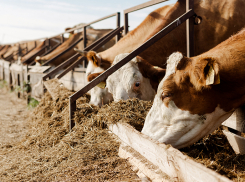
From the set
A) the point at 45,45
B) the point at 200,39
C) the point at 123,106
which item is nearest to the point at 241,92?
the point at 123,106

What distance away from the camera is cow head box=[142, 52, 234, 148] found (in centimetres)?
242

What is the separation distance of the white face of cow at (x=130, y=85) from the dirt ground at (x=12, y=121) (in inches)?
79.1

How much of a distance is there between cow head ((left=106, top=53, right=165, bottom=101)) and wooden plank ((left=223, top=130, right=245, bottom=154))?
160cm

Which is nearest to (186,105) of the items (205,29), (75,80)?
(205,29)

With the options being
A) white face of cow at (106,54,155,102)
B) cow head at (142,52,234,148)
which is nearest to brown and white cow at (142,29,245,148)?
cow head at (142,52,234,148)

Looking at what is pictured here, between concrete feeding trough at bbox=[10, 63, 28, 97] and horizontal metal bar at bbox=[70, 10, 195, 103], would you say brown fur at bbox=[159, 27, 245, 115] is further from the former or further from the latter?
concrete feeding trough at bbox=[10, 63, 28, 97]

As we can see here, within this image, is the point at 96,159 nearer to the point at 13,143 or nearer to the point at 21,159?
the point at 21,159

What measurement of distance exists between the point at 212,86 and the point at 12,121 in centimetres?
512

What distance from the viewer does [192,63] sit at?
253cm

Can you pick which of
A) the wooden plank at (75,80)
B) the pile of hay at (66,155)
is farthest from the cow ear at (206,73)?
the wooden plank at (75,80)

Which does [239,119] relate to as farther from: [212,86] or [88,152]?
[88,152]

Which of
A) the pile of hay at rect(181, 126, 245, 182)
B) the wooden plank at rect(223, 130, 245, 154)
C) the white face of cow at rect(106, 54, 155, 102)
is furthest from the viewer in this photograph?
the white face of cow at rect(106, 54, 155, 102)

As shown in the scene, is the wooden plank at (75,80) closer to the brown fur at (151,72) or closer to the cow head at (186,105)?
the brown fur at (151,72)

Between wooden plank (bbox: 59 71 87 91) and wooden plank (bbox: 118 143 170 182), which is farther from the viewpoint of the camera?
wooden plank (bbox: 59 71 87 91)
